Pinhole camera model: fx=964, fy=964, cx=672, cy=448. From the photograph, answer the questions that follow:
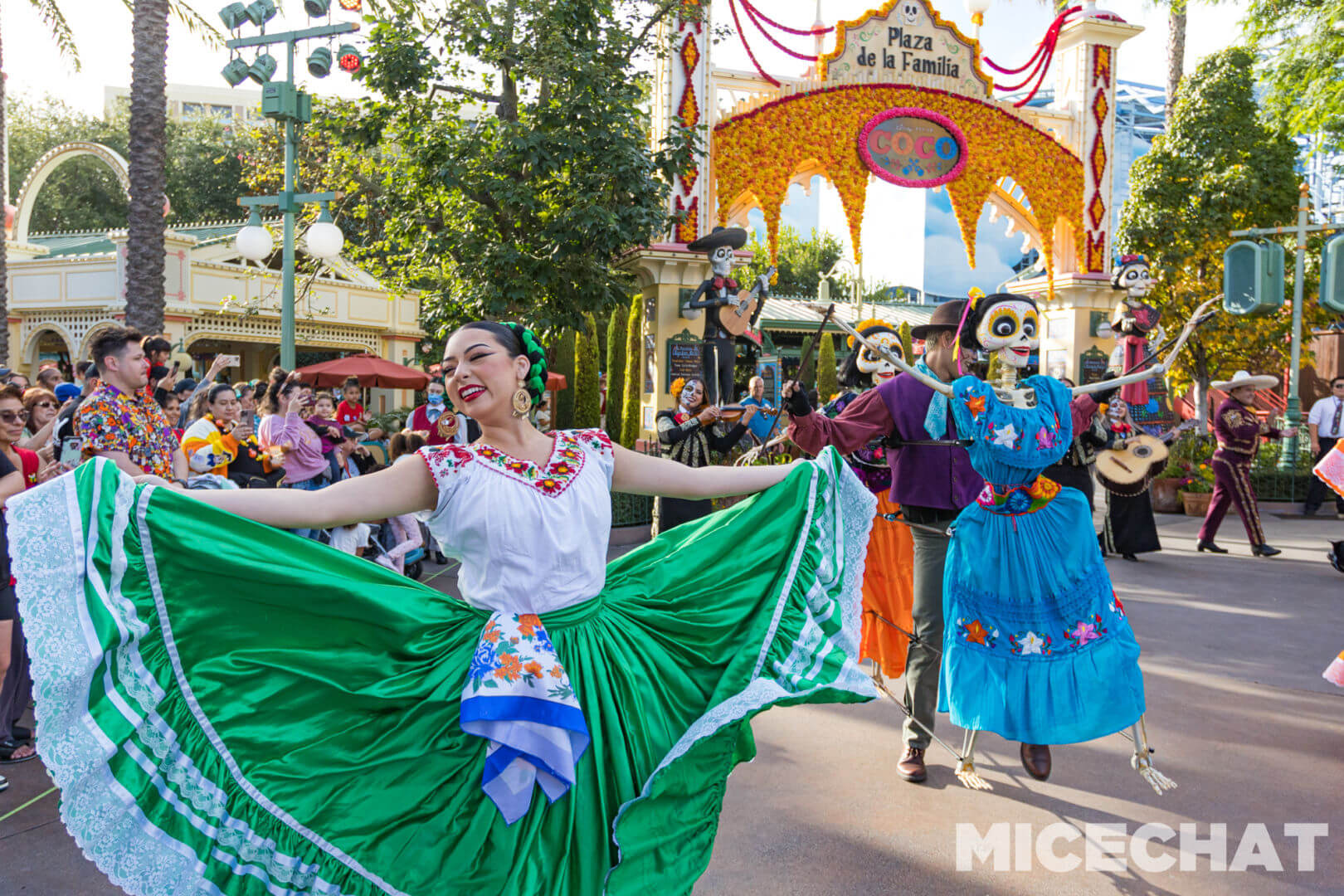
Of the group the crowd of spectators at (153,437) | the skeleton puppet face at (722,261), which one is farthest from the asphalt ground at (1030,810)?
the skeleton puppet face at (722,261)

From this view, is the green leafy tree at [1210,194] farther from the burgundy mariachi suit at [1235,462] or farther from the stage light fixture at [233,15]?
the stage light fixture at [233,15]

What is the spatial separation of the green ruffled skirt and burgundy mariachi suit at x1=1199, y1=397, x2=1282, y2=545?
9.14 meters

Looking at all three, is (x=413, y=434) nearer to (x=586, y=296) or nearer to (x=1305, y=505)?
(x=586, y=296)

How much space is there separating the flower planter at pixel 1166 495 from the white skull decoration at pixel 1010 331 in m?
10.9

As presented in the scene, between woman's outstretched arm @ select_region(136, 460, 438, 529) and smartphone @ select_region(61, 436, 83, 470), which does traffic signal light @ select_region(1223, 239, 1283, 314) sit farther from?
smartphone @ select_region(61, 436, 83, 470)

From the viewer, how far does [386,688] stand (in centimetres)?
238

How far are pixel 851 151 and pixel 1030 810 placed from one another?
12.3 metres

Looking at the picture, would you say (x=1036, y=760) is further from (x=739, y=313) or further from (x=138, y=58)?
(x=138, y=58)

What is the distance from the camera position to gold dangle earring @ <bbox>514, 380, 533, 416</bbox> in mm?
2621

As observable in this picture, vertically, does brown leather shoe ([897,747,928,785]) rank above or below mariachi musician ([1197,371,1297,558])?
below

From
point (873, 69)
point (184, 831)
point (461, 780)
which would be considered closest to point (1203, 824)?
point (461, 780)

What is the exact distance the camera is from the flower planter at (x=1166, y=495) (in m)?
13.6

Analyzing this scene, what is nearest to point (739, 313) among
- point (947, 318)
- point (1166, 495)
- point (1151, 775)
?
point (947, 318)

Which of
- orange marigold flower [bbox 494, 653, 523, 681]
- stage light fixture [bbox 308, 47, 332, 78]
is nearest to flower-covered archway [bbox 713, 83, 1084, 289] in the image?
stage light fixture [bbox 308, 47, 332, 78]
